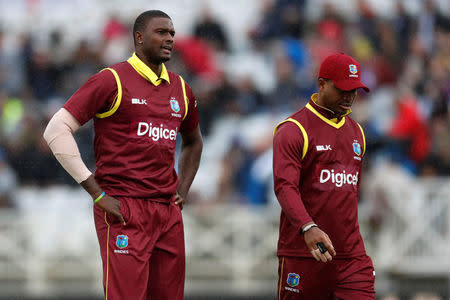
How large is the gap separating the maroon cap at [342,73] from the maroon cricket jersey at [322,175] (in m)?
0.34

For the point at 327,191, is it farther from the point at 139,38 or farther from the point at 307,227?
the point at 139,38

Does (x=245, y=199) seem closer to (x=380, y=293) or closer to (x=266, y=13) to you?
(x=380, y=293)

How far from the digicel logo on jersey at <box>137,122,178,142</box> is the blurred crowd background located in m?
8.10

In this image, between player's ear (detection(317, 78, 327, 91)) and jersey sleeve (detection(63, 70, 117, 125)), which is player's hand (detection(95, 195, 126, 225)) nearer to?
jersey sleeve (detection(63, 70, 117, 125))

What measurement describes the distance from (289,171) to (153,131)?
1122 mm

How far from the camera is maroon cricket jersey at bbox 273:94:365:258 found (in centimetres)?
812

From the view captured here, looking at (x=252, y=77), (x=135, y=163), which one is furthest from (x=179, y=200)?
(x=252, y=77)

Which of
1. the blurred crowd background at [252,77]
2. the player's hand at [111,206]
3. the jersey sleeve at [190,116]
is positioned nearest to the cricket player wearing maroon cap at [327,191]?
the jersey sleeve at [190,116]

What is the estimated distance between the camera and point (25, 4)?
21703mm


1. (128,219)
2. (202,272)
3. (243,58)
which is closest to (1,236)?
(202,272)

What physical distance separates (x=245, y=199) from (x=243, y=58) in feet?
12.3

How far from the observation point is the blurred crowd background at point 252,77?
16.3 metres

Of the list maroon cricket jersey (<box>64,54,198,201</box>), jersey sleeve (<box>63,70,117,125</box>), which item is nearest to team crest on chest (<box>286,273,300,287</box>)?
maroon cricket jersey (<box>64,54,198,201</box>)

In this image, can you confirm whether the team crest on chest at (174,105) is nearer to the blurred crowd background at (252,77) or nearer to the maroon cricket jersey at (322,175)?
the maroon cricket jersey at (322,175)
